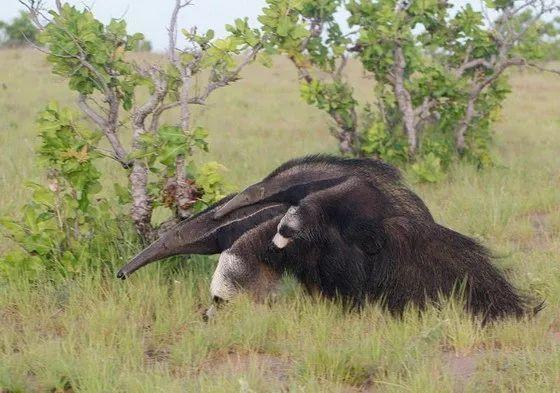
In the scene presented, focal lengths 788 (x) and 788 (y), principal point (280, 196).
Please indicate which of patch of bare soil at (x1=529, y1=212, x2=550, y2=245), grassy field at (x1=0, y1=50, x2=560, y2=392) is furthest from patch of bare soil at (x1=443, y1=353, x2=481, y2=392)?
patch of bare soil at (x1=529, y1=212, x2=550, y2=245)

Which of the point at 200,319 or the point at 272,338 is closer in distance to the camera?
the point at 272,338

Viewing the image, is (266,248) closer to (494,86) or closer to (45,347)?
(45,347)

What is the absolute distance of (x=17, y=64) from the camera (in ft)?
74.3

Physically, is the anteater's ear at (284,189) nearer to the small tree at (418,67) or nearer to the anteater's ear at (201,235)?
the anteater's ear at (201,235)

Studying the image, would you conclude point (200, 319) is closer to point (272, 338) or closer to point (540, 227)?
point (272, 338)

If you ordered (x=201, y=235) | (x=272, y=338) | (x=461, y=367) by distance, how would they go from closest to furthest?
(x=461, y=367) → (x=272, y=338) → (x=201, y=235)

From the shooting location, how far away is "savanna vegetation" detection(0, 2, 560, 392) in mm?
3834

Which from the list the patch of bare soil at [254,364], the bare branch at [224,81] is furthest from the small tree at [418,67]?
the patch of bare soil at [254,364]

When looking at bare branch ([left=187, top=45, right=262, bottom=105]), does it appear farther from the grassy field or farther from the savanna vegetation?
the grassy field

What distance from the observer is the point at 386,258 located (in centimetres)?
474

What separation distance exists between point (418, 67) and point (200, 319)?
5.37 m

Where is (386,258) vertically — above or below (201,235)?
Result: below

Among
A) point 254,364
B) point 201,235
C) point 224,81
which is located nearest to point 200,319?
point 201,235

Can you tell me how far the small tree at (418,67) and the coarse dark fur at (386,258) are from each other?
13.5 ft
